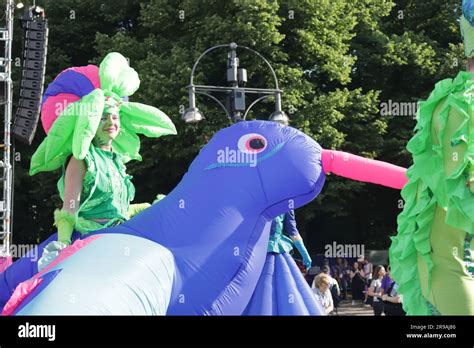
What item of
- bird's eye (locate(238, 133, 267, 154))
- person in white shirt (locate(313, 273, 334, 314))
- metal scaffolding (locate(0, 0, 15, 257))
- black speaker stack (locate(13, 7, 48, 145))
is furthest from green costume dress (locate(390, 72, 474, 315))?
black speaker stack (locate(13, 7, 48, 145))

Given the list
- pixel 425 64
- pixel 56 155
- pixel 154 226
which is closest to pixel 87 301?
pixel 154 226

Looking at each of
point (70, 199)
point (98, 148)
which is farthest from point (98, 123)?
point (70, 199)

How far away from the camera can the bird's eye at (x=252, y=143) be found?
5621mm

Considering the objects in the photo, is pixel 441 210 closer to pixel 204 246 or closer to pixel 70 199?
pixel 204 246

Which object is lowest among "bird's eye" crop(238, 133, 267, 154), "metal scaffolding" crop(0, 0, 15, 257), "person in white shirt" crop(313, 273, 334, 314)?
"person in white shirt" crop(313, 273, 334, 314)

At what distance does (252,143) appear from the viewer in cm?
569

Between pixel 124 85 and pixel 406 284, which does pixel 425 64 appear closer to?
pixel 124 85

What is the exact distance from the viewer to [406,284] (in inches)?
179

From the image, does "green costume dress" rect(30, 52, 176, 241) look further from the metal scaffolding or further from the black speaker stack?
the black speaker stack

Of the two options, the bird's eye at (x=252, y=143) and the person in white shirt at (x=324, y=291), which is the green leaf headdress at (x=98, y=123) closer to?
the bird's eye at (x=252, y=143)

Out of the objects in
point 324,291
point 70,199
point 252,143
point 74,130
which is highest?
point 74,130

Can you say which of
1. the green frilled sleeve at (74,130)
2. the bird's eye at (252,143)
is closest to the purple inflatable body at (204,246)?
the bird's eye at (252,143)

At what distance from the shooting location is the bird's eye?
5.62 metres
